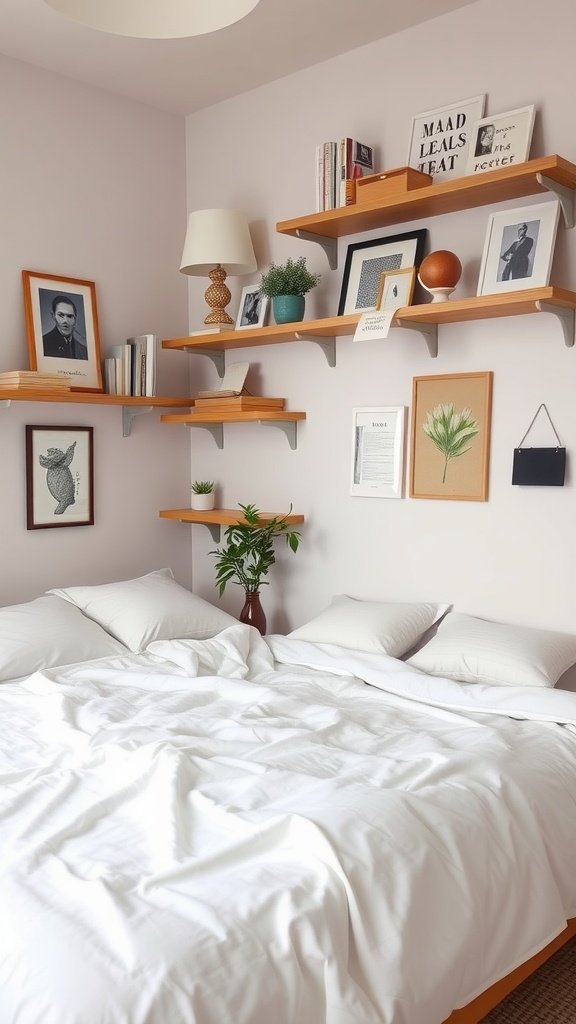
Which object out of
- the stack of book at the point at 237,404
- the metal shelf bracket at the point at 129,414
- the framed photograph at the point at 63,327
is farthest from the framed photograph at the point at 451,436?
the framed photograph at the point at 63,327

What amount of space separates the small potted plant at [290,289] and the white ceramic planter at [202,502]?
0.84 meters

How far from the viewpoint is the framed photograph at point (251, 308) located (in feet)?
11.5

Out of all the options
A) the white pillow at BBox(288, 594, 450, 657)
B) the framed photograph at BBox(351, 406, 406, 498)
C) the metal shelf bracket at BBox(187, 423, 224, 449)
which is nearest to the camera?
the white pillow at BBox(288, 594, 450, 657)

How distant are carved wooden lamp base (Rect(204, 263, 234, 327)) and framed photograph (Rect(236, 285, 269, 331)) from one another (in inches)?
2.8

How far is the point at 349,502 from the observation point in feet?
11.0

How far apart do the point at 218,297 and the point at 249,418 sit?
539 millimetres

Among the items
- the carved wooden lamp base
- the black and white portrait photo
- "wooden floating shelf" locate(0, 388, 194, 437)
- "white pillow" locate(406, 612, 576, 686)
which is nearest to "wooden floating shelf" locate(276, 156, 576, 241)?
the black and white portrait photo

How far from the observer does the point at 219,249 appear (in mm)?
3389

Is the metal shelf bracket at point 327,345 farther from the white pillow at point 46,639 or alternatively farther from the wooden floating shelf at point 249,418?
the white pillow at point 46,639

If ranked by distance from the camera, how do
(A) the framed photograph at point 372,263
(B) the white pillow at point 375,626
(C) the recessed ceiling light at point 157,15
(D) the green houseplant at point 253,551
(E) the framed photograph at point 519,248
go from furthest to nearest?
1. (D) the green houseplant at point 253,551
2. (A) the framed photograph at point 372,263
3. (B) the white pillow at point 375,626
4. (E) the framed photograph at point 519,248
5. (C) the recessed ceiling light at point 157,15

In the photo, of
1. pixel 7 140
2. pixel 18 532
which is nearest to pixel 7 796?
pixel 18 532

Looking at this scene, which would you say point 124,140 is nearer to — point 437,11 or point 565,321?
point 437,11

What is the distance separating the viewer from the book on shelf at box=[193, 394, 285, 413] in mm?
3414

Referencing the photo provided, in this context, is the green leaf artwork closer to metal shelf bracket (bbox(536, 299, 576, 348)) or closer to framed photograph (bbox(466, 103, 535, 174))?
metal shelf bracket (bbox(536, 299, 576, 348))
